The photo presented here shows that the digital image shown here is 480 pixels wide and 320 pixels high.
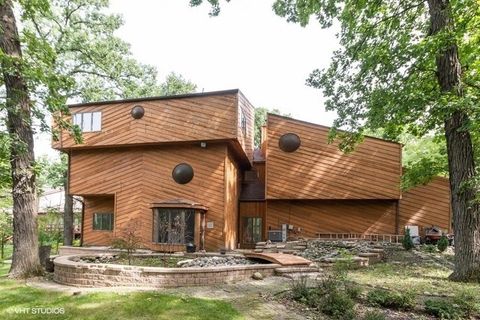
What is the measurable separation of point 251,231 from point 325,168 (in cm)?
498

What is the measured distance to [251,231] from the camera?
18109 millimetres

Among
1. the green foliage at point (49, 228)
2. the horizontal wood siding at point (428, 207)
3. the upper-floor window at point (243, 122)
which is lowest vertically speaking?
the green foliage at point (49, 228)

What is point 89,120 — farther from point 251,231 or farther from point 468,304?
point 468,304

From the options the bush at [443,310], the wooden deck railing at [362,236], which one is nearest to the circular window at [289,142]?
the wooden deck railing at [362,236]

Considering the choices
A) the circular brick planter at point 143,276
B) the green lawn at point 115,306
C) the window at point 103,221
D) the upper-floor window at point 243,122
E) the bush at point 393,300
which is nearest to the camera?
the green lawn at point 115,306

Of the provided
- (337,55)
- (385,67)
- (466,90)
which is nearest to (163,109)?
(337,55)

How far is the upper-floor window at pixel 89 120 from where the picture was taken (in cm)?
1698

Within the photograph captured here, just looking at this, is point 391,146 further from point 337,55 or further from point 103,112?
point 103,112

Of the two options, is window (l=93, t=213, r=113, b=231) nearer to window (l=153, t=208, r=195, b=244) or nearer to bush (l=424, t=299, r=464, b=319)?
window (l=153, t=208, r=195, b=244)

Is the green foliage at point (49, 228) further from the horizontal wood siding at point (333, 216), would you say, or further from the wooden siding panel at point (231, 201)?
the horizontal wood siding at point (333, 216)

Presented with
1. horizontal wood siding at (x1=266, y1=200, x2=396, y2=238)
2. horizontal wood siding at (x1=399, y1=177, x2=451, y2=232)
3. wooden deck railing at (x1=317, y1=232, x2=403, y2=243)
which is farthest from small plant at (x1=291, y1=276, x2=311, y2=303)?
horizontal wood siding at (x1=399, y1=177, x2=451, y2=232)

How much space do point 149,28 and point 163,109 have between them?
3.54 meters

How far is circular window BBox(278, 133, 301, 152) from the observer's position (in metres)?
17.1

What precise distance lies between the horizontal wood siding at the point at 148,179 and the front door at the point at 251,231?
3198mm
